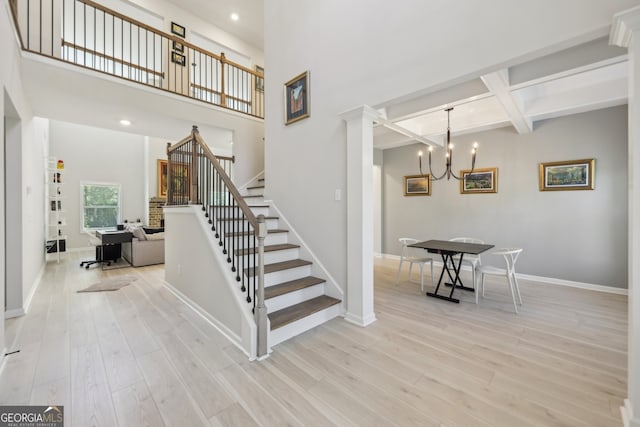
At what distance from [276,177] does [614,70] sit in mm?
4427

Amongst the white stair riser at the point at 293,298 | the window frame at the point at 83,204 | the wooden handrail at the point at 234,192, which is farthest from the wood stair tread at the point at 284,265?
the window frame at the point at 83,204

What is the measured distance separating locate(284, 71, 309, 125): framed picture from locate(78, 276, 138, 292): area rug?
371 centimetres

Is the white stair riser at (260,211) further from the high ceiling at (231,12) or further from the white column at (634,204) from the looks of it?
the high ceiling at (231,12)

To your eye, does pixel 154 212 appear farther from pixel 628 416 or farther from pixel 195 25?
pixel 628 416

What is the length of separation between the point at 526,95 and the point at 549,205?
1.85 m

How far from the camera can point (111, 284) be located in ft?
13.7

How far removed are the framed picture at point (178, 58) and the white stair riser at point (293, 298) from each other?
575 cm

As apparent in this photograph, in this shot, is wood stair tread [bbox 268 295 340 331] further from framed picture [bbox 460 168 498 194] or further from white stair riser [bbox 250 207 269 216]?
framed picture [bbox 460 168 498 194]

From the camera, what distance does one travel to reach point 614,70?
10.1 ft

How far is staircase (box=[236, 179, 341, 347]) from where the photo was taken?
2.46m

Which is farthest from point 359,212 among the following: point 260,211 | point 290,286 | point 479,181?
point 479,181

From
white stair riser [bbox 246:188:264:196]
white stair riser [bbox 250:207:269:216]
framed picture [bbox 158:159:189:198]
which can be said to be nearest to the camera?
framed picture [bbox 158:159:189:198]

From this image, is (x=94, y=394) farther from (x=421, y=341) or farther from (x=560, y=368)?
(x=560, y=368)

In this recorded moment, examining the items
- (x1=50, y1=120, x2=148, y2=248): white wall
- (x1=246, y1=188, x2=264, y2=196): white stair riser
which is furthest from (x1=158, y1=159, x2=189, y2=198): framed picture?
(x1=50, y1=120, x2=148, y2=248): white wall
